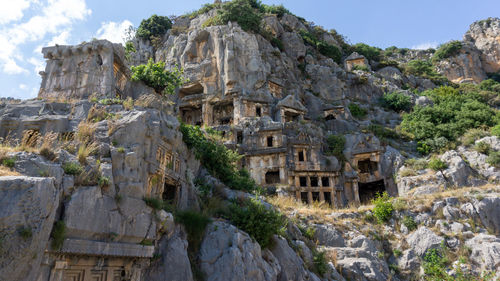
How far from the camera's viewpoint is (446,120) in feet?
111

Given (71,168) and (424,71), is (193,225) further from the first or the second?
(424,71)

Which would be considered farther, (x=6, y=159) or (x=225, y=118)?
(x=225, y=118)

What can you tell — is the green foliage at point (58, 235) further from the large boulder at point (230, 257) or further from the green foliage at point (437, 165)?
the green foliage at point (437, 165)

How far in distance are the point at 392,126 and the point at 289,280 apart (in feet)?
99.0

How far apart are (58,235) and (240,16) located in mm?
37405

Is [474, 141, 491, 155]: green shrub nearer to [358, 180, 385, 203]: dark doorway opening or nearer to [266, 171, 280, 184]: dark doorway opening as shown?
[358, 180, 385, 203]: dark doorway opening

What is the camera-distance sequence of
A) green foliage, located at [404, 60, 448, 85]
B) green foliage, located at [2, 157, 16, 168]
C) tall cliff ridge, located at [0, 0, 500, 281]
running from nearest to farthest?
green foliage, located at [2, 157, 16, 168]
tall cliff ridge, located at [0, 0, 500, 281]
green foliage, located at [404, 60, 448, 85]

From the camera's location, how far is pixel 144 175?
10781mm

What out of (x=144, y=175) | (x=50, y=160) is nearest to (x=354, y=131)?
(x=144, y=175)

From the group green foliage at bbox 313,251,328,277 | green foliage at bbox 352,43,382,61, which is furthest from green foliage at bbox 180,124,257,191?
green foliage at bbox 352,43,382,61

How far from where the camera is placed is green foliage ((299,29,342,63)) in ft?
174

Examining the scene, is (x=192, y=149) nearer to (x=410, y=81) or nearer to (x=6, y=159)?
(x=6, y=159)

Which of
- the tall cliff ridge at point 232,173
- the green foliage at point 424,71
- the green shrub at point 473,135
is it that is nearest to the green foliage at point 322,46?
the tall cliff ridge at point 232,173

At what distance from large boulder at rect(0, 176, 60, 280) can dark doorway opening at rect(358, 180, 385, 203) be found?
29.6 metres
